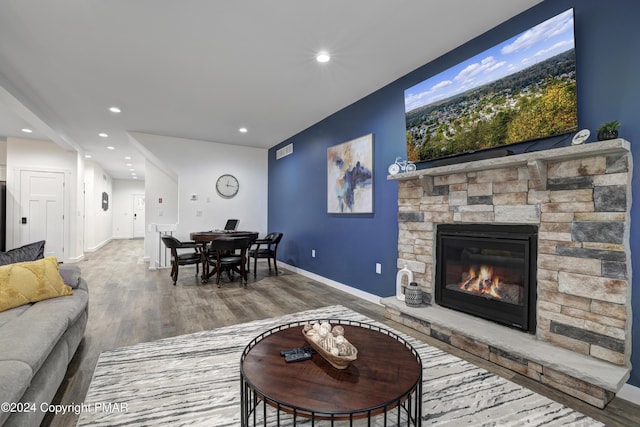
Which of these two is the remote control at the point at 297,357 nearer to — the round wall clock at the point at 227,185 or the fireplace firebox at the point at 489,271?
the fireplace firebox at the point at 489,271

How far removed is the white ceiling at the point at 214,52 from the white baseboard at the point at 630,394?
274 centimetres

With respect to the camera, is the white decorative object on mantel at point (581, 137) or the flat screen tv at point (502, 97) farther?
the flat screen tv at point (502, 97)

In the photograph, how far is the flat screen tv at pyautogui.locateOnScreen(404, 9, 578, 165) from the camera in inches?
77.7

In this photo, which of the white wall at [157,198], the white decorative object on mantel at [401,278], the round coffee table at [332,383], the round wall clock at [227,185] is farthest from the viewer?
the white wall at [157,198]

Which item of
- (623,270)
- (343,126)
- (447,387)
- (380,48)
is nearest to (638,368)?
(623,270)

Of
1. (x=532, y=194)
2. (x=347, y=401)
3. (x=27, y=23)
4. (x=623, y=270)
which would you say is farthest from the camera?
(x=27, y=23)

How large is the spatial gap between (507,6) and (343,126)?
7.84 ft

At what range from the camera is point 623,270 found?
1704mm

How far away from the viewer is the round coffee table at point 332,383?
1.08 meters

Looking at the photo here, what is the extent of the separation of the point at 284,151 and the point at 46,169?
16.8ft

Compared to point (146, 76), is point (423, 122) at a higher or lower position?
lower

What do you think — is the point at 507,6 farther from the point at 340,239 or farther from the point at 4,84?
the point at 4,84

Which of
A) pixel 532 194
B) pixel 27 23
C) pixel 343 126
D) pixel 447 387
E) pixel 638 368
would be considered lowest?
pixel 447 387

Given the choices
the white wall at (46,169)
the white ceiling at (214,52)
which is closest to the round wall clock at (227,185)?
the white ceiling at (214,52)
